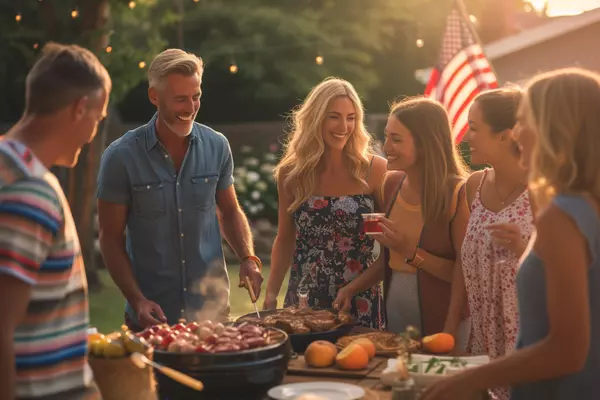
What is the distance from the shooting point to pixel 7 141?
2611mm

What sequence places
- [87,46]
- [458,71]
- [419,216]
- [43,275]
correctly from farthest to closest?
[87,46] → [458,71] → [419,216] → [43,275]

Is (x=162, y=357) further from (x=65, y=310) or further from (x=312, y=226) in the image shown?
(x=312, y=226)

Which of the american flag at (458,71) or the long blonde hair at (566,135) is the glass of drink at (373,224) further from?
the american flag at (458,71)

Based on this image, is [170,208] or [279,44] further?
[279,44]

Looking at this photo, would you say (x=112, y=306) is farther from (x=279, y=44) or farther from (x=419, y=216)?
(x=279, y=44)

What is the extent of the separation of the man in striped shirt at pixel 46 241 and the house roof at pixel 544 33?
17.8 m

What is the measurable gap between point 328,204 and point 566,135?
2864mm

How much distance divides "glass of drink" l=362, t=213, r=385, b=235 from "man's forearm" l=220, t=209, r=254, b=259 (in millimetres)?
904

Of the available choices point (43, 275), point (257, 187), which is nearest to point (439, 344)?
point (43, 275)

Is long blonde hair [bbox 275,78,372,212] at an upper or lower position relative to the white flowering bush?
upper

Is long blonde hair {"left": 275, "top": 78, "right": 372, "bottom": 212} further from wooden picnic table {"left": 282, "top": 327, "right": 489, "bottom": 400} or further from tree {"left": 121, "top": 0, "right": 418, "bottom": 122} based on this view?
tree {"left": 121, "top": 0, "right": 418, "bottom": 122}

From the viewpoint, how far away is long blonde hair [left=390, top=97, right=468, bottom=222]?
194 inches

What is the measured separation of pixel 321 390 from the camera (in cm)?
344

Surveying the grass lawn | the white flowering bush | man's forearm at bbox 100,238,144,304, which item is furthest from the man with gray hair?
the white flowering bush
